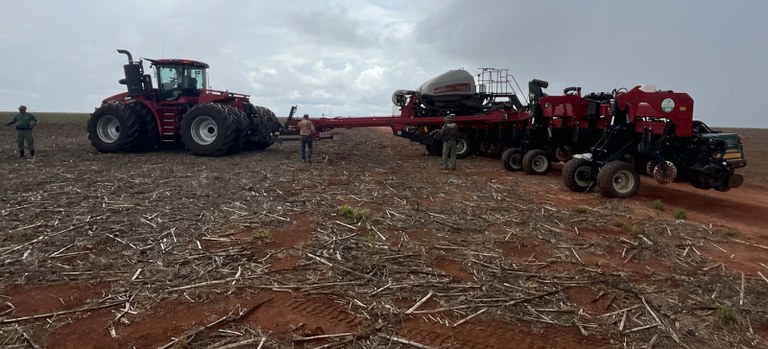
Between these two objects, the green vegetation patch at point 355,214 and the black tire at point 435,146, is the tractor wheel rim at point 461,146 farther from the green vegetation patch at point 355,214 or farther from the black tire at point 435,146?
the green vegetation patch at point 355,214

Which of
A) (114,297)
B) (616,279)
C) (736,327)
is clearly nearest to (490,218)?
(616,279)

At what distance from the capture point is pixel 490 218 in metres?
6.96

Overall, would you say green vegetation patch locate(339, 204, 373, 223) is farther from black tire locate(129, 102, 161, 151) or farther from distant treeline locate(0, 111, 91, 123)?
distant treeline locate(0, 111, 91, 123)

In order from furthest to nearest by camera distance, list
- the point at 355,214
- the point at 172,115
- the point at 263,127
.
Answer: the point at 263,127 < the point at 172,115 < the point at 355,214

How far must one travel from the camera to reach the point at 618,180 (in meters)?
9.30

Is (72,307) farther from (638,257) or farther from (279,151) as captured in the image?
(279,151)

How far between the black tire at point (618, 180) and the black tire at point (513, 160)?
13.4 ft

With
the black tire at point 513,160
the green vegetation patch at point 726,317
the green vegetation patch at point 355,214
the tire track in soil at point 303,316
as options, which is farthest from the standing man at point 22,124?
the green vegetation patch at point 726,317

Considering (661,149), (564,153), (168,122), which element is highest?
(168,122)

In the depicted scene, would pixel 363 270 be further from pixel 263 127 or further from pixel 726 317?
pixel 263 127

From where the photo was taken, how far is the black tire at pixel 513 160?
13279mm

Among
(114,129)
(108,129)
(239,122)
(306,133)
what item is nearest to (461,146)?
(306,133)

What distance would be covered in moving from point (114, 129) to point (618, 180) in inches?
556

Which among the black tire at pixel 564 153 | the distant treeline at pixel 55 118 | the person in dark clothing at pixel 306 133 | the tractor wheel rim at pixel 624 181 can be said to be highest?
the distant treeline at pixel 55 118
